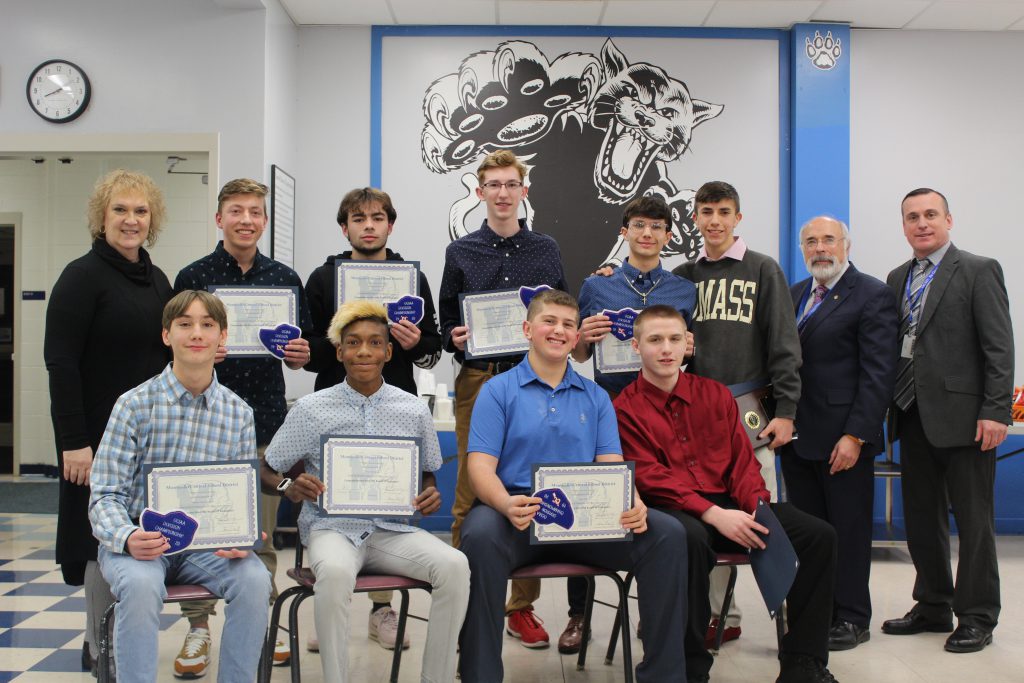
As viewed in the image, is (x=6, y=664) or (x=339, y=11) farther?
(x=339, y=11)

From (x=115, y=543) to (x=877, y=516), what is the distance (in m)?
5.01

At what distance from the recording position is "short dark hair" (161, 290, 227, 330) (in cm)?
262

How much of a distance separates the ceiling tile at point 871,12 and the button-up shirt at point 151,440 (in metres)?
4.68

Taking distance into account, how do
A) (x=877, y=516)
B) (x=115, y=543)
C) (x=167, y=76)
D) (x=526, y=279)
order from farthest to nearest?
(x=877, y=516), (x=167, y=76), (x=526, y=279), (x=115, y=543)

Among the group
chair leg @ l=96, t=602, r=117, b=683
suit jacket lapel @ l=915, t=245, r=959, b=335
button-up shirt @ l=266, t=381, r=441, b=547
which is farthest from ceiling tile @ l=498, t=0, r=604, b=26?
chair leg @ l=96, t=602, r=117, b=683

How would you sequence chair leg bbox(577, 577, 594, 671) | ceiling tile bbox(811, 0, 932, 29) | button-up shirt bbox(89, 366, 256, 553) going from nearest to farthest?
button-up shirt bbox(89, 366, 256, 553) → chair leg bbox(577, 577, 594, 671) → ceiling tile bbox(811, 0, 932, 29)

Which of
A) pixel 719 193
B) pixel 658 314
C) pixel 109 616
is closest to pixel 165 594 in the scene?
pixel 109 616

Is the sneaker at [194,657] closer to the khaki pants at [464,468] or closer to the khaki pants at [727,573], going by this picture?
the khaki pants at [464,468]

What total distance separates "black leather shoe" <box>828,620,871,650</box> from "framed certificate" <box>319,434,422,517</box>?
190cm

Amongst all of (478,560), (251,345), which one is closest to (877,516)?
(478,560)

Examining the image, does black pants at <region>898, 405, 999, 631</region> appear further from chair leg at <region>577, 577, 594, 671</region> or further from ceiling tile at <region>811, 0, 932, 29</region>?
ceiling tile at <region>811, 0, 932, 29</region>

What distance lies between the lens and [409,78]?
5895 mm

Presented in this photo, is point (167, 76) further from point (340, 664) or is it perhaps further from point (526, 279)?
point (340, 664)

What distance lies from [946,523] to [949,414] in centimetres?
52
